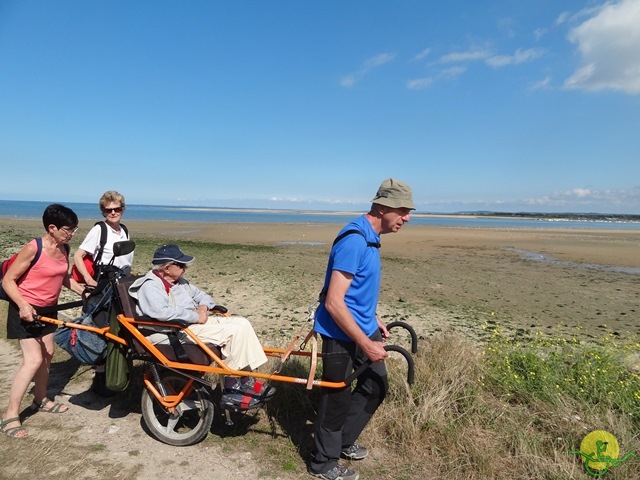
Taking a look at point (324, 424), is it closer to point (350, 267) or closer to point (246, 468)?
point (246, 468)

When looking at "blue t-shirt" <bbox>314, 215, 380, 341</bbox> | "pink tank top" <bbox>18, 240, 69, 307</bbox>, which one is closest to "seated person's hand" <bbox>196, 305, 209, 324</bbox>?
"blue t-shirt" <bbox>314, 215, 380, 341</bbox>

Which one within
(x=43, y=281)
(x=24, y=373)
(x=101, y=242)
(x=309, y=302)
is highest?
(x=101, y=242)

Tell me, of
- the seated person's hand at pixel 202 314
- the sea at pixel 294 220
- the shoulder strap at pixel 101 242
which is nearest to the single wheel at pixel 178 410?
the seated person's hand at pixel 202 314

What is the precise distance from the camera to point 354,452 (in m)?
3.28

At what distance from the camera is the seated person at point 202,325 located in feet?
10.4

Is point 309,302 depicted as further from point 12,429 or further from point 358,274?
point 358,274

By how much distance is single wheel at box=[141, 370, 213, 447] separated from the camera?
3334mm

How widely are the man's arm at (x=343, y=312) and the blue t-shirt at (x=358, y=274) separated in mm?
66

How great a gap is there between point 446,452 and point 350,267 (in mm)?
1761

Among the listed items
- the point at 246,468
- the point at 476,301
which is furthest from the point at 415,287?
the point at 246,468

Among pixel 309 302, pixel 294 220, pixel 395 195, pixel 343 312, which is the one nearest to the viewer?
pixel 343 312

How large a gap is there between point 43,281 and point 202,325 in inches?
57.0

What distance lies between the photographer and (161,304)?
3.20 meters

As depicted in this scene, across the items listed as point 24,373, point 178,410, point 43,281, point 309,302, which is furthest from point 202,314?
point 309,302
